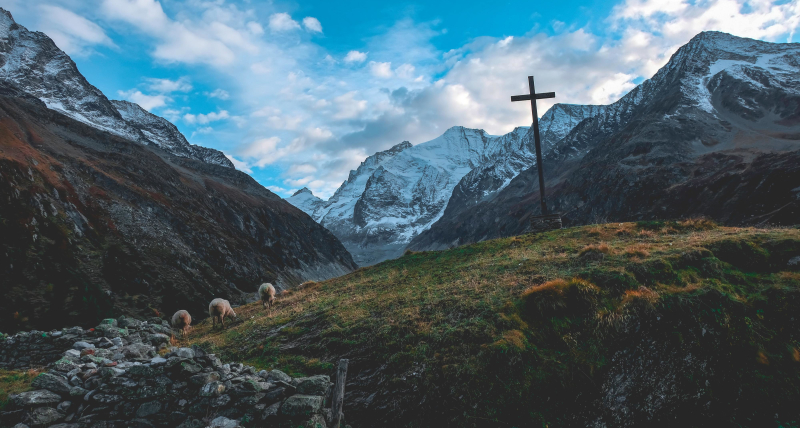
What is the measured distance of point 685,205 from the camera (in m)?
91.4

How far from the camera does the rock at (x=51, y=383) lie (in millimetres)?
8973

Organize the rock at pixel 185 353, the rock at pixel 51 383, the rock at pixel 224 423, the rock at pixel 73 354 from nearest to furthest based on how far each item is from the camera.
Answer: the rock at pixel 224 423 < the rock at pixel 51 383 < the rock at pixel 185 353 < the rock at pixel 73 354

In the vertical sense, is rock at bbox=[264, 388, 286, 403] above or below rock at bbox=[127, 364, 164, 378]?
below

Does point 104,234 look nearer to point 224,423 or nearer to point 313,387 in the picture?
point 224,423

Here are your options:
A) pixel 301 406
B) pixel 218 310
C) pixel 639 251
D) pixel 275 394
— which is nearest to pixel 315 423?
pixel 301 406

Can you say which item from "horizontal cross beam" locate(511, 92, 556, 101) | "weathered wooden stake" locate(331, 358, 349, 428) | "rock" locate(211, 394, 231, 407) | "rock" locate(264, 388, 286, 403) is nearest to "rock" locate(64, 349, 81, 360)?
"rock" locate(211, 394, 231, 407)

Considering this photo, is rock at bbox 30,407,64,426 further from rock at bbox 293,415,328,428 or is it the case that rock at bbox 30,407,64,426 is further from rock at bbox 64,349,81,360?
rock at bbox 293,415,328,428

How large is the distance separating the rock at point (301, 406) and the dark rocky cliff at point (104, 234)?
142 feet

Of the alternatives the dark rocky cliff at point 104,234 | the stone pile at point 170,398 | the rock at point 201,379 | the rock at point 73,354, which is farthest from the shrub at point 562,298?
the dark rocky cliff at point 104,234

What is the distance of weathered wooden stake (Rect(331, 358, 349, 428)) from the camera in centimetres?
905

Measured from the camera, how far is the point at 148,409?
9039mm

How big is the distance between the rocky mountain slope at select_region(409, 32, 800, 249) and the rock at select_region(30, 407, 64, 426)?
254 ft

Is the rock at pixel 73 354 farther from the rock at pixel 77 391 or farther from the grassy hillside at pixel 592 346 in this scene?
the grassy hillside at pixel 592 346

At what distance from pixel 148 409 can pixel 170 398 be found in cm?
49
